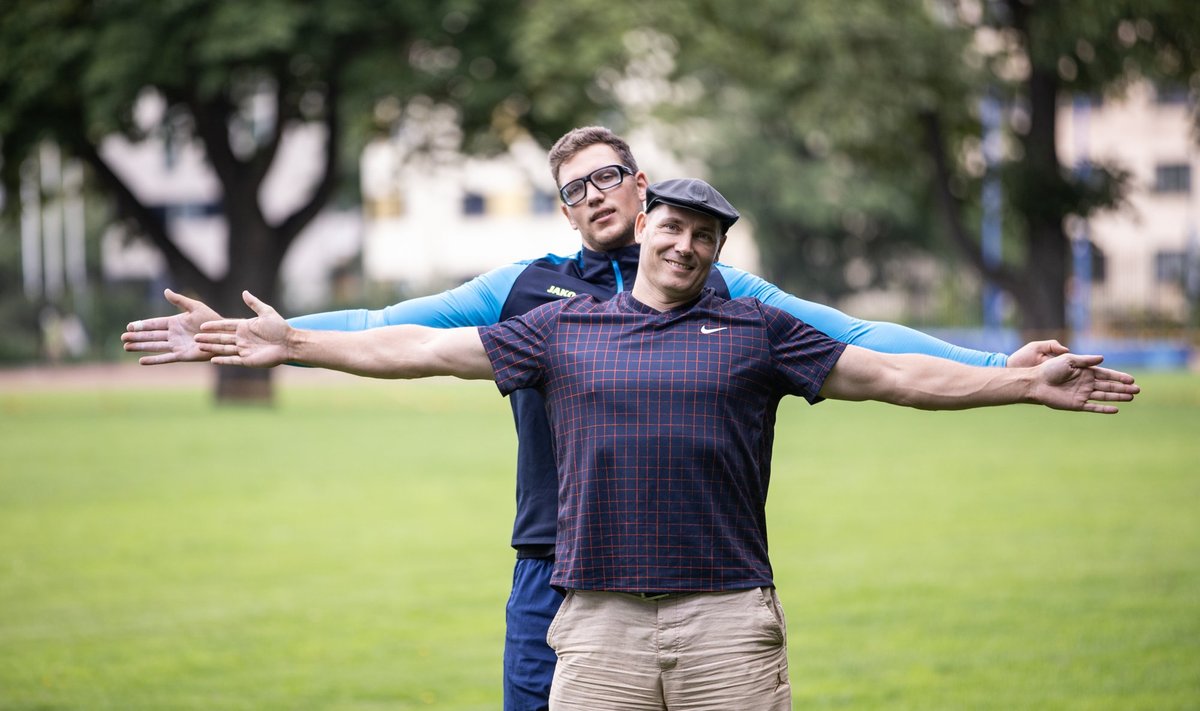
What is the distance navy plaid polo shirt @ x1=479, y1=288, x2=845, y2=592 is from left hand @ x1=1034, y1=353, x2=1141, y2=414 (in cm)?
66

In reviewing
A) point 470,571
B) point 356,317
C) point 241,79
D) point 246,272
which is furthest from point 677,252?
point 246,272

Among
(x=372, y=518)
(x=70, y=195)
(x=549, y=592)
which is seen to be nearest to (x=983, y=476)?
(x=372, y=518)

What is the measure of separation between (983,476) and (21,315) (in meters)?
47.7

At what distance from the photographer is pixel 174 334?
174 inches

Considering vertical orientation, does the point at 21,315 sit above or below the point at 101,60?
below

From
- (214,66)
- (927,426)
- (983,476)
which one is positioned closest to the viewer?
(983,476)

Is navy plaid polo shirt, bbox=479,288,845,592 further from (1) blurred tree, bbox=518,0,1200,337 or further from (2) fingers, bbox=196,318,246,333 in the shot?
(1) blurred tree, bbox=518,0,1200,337

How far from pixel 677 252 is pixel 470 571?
26.9 ft

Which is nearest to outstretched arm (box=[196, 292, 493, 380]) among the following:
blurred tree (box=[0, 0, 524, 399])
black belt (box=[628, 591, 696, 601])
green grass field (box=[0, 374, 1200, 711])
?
black belt (box=[628, 591, 696, 601])

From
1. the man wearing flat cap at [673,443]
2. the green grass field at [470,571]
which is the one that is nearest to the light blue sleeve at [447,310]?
the man wearing flat cap at [673,443]

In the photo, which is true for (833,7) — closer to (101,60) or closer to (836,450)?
(836,450)

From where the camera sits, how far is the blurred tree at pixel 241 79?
87.9ft

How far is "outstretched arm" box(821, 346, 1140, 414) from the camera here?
13.8 feet

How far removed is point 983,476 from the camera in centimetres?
1745
